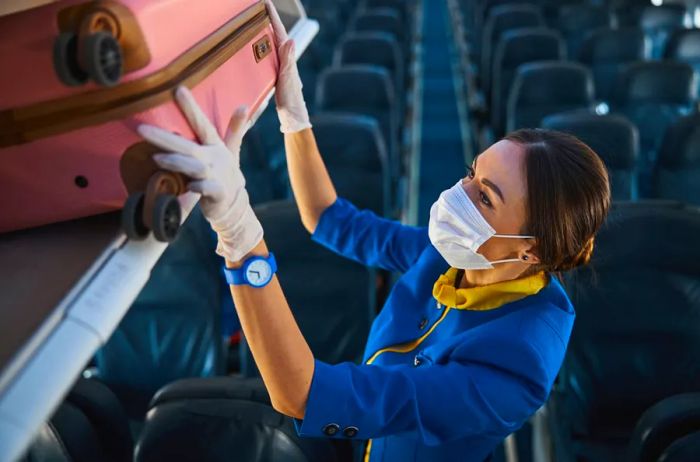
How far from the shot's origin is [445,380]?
2.99 feet

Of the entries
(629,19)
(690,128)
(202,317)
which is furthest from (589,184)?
(629,19)

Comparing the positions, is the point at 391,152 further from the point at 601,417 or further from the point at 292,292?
the point at 601,417

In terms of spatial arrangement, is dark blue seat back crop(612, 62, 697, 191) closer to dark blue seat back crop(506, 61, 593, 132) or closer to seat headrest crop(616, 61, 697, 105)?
seat headrest crop(616, 61, 697, 105)

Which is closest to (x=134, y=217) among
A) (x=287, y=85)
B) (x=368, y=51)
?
(x=287, y=85)

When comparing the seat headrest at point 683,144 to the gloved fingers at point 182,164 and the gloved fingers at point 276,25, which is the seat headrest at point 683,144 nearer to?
the gloved fingers at point 276,25

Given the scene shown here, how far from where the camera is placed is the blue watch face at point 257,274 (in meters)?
0.79

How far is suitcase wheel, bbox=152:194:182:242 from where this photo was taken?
580mm

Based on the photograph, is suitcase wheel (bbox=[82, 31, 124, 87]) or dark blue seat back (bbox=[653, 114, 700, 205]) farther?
dark blue seat back (bbox=[653, 114, 700, 205])

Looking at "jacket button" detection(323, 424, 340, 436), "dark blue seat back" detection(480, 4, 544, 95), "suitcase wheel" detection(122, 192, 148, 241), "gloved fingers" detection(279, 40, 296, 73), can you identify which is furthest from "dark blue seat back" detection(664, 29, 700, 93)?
"suitcase wheel" detection(122, 192, 148, 241)

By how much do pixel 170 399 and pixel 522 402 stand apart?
23.7 inches

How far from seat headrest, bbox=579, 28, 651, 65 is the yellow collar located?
368 cm

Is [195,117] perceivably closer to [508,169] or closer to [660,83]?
[508,169]

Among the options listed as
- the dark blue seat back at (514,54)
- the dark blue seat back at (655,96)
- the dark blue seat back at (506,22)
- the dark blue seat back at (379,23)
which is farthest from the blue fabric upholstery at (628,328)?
the dark blue seat back at (379,23)

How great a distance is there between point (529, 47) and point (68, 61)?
375 centimetres
